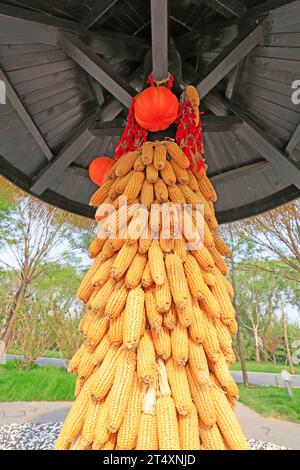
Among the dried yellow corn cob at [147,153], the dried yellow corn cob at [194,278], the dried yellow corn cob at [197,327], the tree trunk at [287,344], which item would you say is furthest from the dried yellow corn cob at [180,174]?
the tree trunk at [287,344]

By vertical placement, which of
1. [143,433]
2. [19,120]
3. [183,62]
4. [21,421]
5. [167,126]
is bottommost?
[21,421]

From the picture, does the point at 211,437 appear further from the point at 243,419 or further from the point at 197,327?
the point at 243,419

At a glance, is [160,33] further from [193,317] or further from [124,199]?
[193,317]

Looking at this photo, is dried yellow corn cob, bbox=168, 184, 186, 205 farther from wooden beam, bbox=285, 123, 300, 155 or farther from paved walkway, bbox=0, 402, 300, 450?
paved walkway, bbox=0, 402, 300, 450

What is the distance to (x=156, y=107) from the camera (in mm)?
1441

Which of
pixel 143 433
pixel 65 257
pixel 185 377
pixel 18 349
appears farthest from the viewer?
pixel 65 257

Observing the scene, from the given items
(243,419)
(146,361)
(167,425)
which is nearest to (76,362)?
(146,361)

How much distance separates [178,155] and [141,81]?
102cm

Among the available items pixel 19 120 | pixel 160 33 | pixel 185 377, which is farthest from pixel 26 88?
pixel 185 377

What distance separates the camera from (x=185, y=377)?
3.31 ft

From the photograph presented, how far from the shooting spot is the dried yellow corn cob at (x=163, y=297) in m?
1.06

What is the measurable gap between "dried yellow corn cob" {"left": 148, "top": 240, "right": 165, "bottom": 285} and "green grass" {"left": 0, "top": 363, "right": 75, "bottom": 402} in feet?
23.9

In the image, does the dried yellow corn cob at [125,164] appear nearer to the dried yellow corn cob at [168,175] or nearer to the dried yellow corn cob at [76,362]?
the dried yellow corn cob at [168,175]

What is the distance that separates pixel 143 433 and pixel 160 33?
A: 1467 mm
